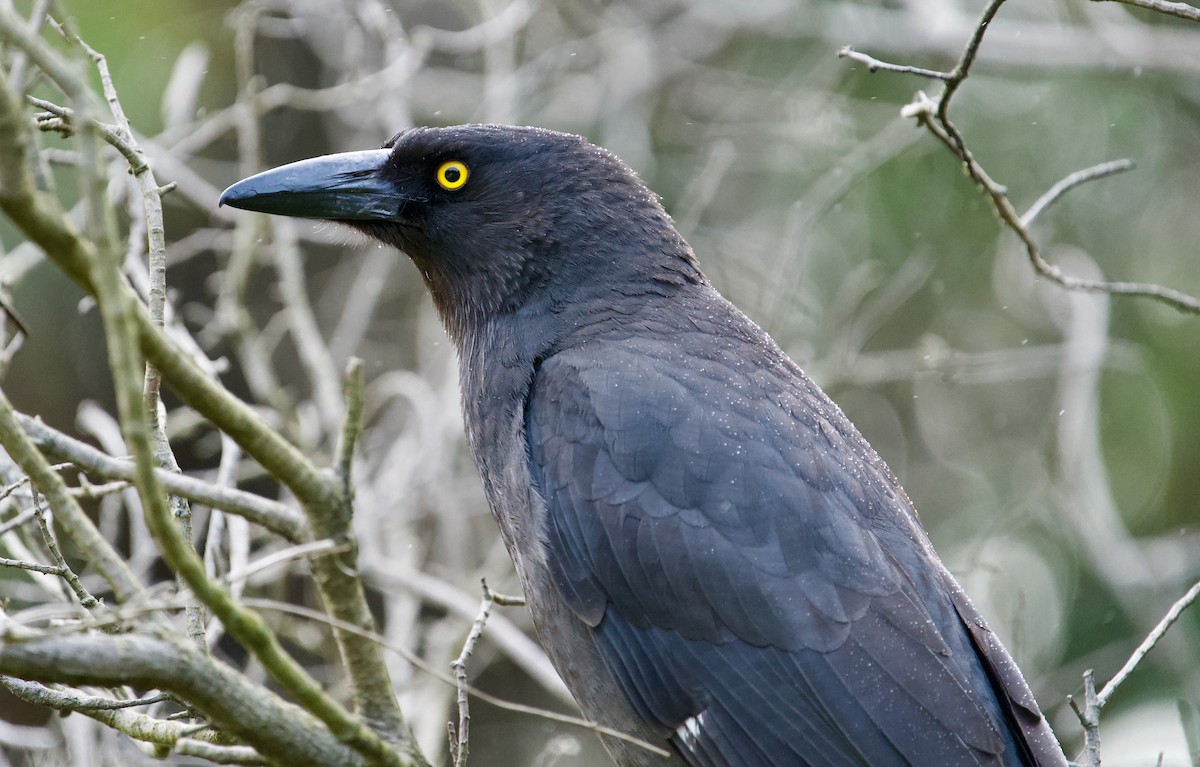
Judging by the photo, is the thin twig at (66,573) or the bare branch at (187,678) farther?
the thin twig at (66,573)

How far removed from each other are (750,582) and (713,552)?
0.11 m

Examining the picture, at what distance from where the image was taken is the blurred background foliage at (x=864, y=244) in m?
5.38

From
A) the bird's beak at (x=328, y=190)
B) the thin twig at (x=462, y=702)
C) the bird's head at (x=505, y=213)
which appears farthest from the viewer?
the bird's head at (x=505, y=213)

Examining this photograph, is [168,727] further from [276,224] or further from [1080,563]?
[1080,563]

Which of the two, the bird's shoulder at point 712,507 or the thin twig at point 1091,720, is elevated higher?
the bird's shoulder at point 712,507

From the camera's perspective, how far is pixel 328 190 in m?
3.77

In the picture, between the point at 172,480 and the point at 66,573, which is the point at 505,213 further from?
the point at 172,480

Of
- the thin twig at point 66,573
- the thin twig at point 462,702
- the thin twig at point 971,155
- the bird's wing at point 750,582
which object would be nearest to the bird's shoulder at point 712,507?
the bird's wing at point 750,582

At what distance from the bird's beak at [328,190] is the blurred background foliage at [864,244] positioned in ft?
2.91

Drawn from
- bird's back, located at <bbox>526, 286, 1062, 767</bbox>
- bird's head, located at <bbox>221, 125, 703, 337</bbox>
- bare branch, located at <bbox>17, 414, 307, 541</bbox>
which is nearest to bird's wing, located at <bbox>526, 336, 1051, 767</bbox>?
bird's back, located at <bbox>526, 286, 1062, 767</bbox>

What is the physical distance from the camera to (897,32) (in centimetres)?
656

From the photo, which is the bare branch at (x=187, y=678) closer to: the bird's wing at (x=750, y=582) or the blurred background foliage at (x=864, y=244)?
the bird's wing at (x=750, y=582)

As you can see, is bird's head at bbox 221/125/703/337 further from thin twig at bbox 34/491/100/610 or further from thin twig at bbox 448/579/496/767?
thin twig at bbox 34/491/100/610

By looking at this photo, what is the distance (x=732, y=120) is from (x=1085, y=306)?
2.22 meters
